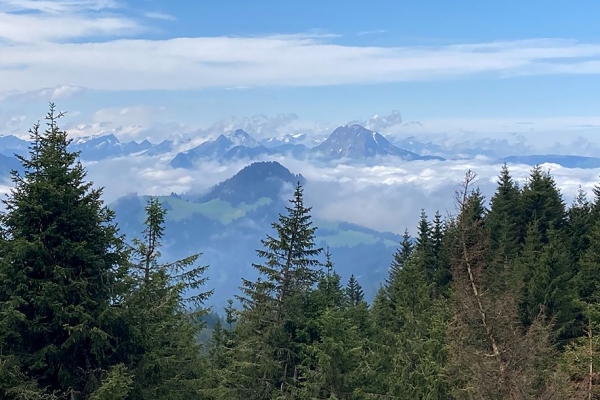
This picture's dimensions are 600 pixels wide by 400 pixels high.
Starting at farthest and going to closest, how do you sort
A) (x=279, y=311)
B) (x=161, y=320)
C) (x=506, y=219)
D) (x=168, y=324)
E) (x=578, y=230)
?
(x=506, y=219) < (x=578, y=230) < (x=279, y=311) < (x=168, y=324) < (x=161, y=320)

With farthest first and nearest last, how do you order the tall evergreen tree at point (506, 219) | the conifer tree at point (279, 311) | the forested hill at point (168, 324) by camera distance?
the tall evergreen tree at point (506, 219) < the conifer tree at point (279, 311) < the forested hill at point (168, 324)

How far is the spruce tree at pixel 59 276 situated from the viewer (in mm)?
12383

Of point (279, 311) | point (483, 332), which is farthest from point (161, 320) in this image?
point (279, 311)

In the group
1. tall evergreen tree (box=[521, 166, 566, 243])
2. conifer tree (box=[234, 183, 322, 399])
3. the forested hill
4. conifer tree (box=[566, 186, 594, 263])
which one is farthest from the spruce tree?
tall evergreen tree (box=[521, 166, 566, 243])

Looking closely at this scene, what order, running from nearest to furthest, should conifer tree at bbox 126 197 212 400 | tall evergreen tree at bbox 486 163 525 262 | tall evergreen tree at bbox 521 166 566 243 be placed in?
conifer tree at bbox 126 197 212 400, tall evergreen tree at bbox 486 163 525 262, tall evergreen tree at bbox 521 166 566 243

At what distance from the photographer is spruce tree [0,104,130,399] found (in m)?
12.4

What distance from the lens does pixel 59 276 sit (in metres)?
12.4

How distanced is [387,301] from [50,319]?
27337mm

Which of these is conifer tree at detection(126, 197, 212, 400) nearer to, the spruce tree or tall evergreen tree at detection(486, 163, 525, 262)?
the spruce tree

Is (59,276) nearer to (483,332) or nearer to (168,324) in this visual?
(168,324)

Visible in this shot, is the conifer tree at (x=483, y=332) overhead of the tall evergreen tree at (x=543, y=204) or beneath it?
beneath

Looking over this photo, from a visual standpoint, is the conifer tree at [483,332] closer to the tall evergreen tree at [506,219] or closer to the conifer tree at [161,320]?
the conifer tree at [161,320]

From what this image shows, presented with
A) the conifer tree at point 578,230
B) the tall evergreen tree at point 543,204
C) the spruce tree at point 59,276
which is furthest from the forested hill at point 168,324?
the tall evergreen tree at point 543,204

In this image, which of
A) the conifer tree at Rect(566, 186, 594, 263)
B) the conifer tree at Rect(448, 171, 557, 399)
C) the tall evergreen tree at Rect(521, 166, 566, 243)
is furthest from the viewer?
the tall evergreen tree at Rect(521, 166, 566, 243)
